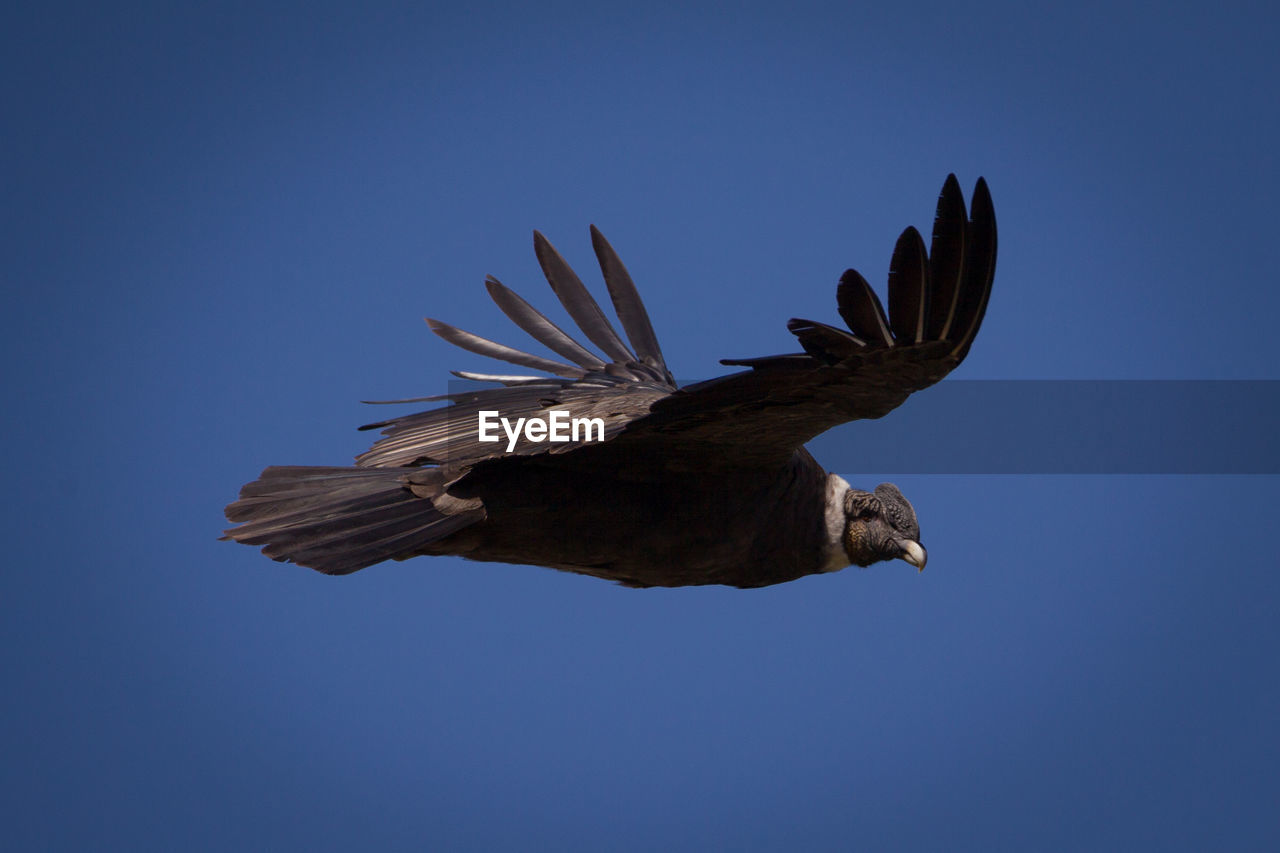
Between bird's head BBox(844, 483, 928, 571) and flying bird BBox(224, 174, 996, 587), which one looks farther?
bird's head BBox(844, 483, 928, 571)

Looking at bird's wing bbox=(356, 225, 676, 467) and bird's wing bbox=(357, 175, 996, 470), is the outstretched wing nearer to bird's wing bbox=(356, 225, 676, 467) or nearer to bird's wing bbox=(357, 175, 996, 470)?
bird's wing bbox=(357, 175, 996, 470)

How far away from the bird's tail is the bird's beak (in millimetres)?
1484

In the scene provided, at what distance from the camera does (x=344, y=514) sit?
4.24m

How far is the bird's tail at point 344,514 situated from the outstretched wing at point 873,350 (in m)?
0.71

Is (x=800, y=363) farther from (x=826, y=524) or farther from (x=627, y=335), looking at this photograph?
(x=627, y=335)

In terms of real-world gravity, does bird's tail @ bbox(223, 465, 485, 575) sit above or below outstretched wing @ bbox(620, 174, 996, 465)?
below

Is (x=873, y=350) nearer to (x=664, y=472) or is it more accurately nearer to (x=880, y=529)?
(x=664, y=472)

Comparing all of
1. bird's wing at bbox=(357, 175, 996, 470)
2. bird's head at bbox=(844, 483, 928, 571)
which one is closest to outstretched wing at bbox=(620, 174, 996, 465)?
bird's wing at bbox=(357, 175, 996, 470)

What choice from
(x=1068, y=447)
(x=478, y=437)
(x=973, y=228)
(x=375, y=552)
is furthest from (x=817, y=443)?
(x=973, y=228)

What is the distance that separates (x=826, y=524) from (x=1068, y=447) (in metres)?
1.71

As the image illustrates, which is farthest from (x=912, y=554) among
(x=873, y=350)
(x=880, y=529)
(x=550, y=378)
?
(x=873, y=350)

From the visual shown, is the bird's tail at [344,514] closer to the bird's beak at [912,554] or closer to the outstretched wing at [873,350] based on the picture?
the outstretched wing at [873,350]

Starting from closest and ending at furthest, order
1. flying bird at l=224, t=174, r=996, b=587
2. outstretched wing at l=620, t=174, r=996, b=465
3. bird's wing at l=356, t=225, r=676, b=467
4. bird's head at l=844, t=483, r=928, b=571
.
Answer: outstretched wing at l=620, t=174, r=996, b=465 → flying bird at l=224, t=174, r=996, b=587 → bird's wing at l=356, t=225, r=676, b=467 → bird's head at l=844, t=483, r=928, b=571

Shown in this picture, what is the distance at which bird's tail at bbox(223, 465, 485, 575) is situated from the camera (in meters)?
4.05
